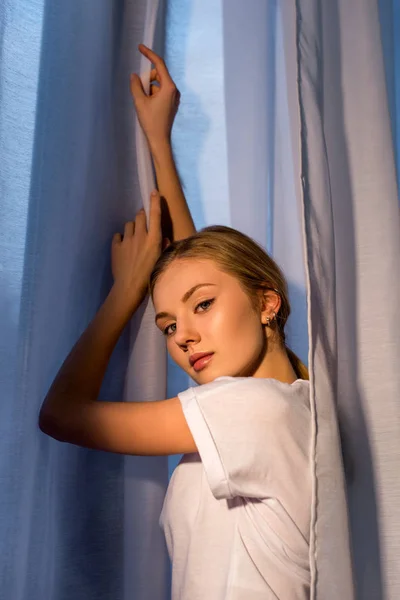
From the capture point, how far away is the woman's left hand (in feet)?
3.72

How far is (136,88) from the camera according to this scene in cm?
117

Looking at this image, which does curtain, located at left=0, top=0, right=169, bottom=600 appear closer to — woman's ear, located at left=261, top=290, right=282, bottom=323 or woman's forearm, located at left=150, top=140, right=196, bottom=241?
woman's forearm, located at left=150, top=140, right=196, bottom=241

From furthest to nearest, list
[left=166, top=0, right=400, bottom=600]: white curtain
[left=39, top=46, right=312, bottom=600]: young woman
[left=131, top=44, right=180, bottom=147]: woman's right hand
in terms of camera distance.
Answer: [left=131, top=44, right=180, bottom=147]: woman's right hand → [left=39, top=46, right=312, bottom=600]: young woman → [left=166, top=0, right=400, bottom=600]: white curtain

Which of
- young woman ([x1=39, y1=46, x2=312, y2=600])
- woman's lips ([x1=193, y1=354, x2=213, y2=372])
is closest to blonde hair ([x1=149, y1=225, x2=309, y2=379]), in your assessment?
young woman ([x1=39, y1=46, x2=312, y2=600])

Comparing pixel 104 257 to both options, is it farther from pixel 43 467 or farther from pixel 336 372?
pixel 336 372

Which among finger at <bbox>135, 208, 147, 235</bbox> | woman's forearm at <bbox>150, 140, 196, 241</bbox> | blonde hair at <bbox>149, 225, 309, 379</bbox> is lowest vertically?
blonde hair at <bbox>149, 225, 309, 379</bbox>

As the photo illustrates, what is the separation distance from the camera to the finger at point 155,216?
114 centimetres

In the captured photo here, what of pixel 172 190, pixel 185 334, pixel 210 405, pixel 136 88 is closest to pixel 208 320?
pixel 185 334

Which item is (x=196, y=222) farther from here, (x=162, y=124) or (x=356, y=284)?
(x=356, y=284)

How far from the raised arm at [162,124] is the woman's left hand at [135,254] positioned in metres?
0.04

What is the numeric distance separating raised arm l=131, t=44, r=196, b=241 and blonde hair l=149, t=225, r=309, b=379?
7 centimetres

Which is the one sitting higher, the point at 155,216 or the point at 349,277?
the point at 155,216

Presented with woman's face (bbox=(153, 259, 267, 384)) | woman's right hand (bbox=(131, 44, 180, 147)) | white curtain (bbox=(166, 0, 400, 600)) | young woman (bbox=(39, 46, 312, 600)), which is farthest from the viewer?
woman's right hand (bbox=(131, 44, 180, 147))

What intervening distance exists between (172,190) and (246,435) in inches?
16.8
